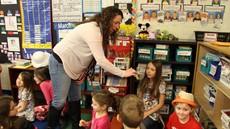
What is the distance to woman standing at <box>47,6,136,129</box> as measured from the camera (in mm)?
1589

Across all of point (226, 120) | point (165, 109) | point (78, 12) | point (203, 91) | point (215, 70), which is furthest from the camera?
point (78, 12)

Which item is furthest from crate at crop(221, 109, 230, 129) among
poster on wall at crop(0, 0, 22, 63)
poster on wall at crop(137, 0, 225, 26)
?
poster on wall at crop(0, 0, 22, 63)

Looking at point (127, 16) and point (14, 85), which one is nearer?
point (127, 16)

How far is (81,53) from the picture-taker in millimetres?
1676

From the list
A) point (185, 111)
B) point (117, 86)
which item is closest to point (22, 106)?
point (117, 86)

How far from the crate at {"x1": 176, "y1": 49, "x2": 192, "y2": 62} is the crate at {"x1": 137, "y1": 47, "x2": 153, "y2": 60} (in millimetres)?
297

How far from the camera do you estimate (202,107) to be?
200 cm

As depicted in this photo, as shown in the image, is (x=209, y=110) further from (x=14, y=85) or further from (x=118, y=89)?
(x=14, y=85)

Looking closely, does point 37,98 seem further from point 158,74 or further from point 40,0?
point 158,74

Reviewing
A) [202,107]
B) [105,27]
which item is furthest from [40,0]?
[202,107]

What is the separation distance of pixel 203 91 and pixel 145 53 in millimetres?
756

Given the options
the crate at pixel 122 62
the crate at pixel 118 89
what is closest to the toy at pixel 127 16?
the crate at pixel 122 62

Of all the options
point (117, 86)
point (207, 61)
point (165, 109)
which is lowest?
point (165, 109)

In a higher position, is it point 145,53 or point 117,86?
point 145,53
